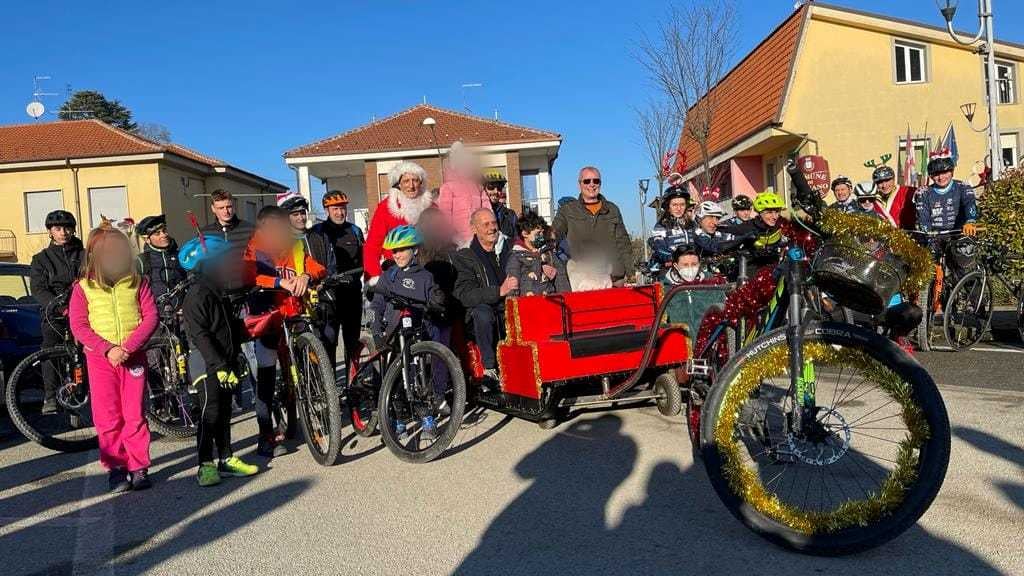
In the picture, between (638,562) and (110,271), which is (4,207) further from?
(638,562)

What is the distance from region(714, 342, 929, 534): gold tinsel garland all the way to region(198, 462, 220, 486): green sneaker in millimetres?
3231

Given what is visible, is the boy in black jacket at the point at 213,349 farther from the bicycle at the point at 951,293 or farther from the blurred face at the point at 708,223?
the bicycle at the point at 951,293

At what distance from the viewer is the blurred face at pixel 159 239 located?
23.9 feet

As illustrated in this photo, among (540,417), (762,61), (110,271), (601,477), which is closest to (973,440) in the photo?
(601,477)

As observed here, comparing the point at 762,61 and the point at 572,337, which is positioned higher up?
the point at 762,61

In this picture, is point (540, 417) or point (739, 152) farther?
point (739, 152)

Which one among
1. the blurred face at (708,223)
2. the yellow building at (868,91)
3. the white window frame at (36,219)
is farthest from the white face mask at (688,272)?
the white window frame at (36,219)

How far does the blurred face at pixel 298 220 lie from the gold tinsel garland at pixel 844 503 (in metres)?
3.98

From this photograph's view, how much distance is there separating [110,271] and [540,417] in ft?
9.80

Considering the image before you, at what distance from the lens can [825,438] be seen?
11.2 feet

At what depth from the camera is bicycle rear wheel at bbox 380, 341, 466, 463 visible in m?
5.29

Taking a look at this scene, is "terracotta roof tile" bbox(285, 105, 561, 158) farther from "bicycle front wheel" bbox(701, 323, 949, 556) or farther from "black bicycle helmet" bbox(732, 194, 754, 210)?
"bicycle front wheel" bbox(701, 323, 949, 556)

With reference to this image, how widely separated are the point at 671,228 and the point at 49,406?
17.9ft

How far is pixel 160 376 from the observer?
656cm
